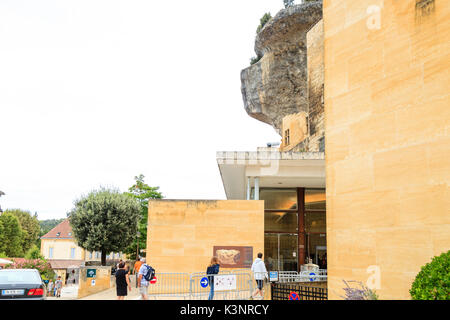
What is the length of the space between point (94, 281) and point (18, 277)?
9736 mm

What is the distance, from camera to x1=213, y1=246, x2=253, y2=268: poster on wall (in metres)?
19.4

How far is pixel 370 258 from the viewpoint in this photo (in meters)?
9.07

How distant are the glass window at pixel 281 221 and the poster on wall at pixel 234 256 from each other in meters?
6.40

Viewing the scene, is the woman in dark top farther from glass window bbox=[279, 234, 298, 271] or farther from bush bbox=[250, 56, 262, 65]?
bush bbox=[250, 56, 262, 65]

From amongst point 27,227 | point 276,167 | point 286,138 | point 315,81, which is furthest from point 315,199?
point 27,227

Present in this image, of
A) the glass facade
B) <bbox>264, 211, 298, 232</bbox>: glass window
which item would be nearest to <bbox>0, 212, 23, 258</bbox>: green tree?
<bbox>264, 211, 298, 232</bbox>: glass window

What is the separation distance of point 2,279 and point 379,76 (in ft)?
36.5

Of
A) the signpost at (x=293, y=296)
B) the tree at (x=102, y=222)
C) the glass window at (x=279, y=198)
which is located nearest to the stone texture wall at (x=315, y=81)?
the glass window at (x=279, y=198)

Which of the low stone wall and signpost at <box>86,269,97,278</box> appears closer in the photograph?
the low stone wall

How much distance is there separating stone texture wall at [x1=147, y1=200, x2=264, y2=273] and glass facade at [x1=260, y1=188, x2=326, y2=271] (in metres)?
5.93

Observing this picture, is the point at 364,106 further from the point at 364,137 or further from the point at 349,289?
the point at 349,289

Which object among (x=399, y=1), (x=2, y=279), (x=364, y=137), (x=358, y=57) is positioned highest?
(x=399, y=1)
